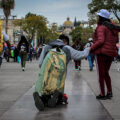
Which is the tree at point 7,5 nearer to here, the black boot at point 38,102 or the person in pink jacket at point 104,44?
the person in pink jacket at point 104,44

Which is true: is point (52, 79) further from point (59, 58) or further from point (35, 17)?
point (35, 17)

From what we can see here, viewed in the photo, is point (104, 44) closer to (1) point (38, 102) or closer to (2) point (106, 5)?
(1) point (38, 102)

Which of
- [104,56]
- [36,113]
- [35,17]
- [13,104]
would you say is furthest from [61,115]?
[35,17]

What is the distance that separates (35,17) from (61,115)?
66484 millimetres

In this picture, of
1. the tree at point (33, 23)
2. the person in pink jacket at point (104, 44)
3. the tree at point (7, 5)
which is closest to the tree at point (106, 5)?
the tree at point (7, 5)

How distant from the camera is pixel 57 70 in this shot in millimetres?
6414

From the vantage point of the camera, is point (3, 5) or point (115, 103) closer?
point (115, 103)

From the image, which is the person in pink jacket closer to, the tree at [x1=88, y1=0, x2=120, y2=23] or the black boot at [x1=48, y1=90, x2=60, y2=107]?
the black boot at [x1=48, y1=90, x2=60, y2=107]

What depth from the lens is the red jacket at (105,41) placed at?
23.3 ft

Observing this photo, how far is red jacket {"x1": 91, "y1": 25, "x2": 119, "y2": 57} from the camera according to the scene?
23.3ft

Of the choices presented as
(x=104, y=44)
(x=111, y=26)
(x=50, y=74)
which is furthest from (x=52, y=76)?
(x=111, y=26)

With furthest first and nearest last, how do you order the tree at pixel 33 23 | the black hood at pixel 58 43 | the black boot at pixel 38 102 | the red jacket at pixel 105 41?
the tree at pixel 33 23, the red jacket at pixel 105 41, the black hood at pixel 58 43, the black boot at pixel 38 102

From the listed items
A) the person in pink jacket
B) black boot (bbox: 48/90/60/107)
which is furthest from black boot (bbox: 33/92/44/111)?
the person in pink jacket

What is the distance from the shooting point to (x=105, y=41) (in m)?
7.24
